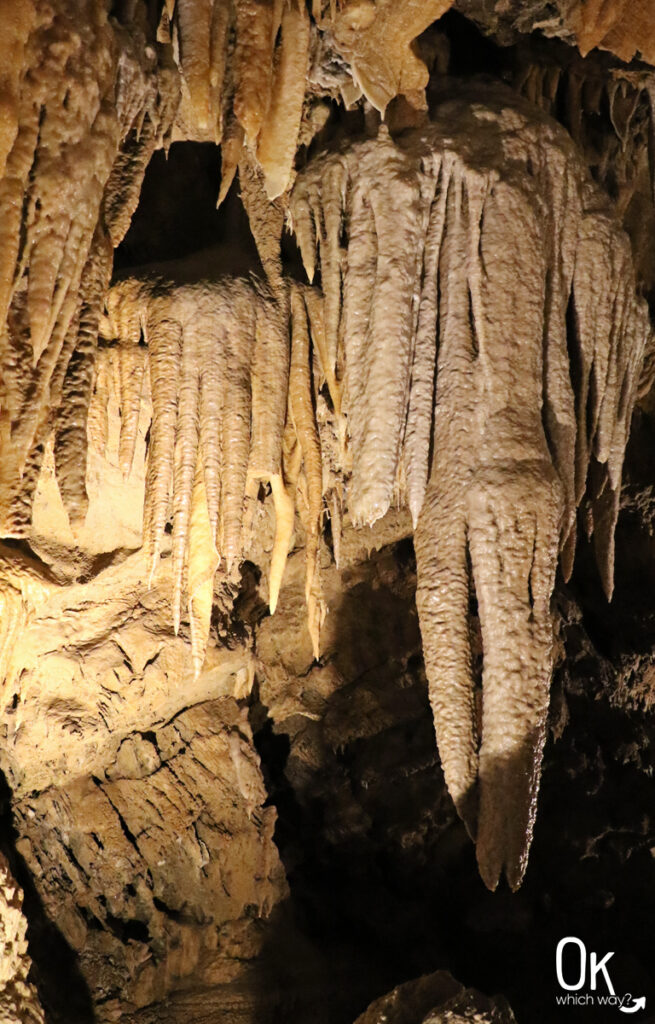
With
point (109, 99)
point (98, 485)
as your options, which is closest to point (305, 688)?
point (98, 485)

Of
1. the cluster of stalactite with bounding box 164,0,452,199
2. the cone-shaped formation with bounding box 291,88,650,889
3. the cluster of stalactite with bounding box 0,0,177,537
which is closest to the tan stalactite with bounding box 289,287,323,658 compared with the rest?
the cone-shaped formation with bounding box 291,88,650,889

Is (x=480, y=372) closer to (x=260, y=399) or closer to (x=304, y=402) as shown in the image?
(x=304, y=402)

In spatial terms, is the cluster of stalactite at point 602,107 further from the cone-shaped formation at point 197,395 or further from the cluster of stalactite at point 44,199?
the cluster of stalactite at point 44,199

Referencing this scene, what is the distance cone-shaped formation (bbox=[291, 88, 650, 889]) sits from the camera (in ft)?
11.6

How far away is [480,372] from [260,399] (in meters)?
0.81

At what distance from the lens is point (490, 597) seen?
11.6ft

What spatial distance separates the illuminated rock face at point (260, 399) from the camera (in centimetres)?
319

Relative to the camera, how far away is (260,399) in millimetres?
3973

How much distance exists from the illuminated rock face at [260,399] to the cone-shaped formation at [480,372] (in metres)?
0.01

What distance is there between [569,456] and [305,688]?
233 centimetres

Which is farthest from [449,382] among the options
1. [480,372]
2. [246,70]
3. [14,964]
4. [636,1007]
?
[636,1007]

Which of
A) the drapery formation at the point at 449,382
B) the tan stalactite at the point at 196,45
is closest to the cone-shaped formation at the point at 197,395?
the drapery formation at the point at 449,382

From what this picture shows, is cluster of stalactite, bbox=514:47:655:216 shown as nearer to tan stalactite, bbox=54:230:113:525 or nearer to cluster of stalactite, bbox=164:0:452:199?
cluster of stalactite, bbox=164:0:452:199

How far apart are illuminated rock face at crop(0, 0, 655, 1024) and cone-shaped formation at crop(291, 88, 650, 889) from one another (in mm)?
11
